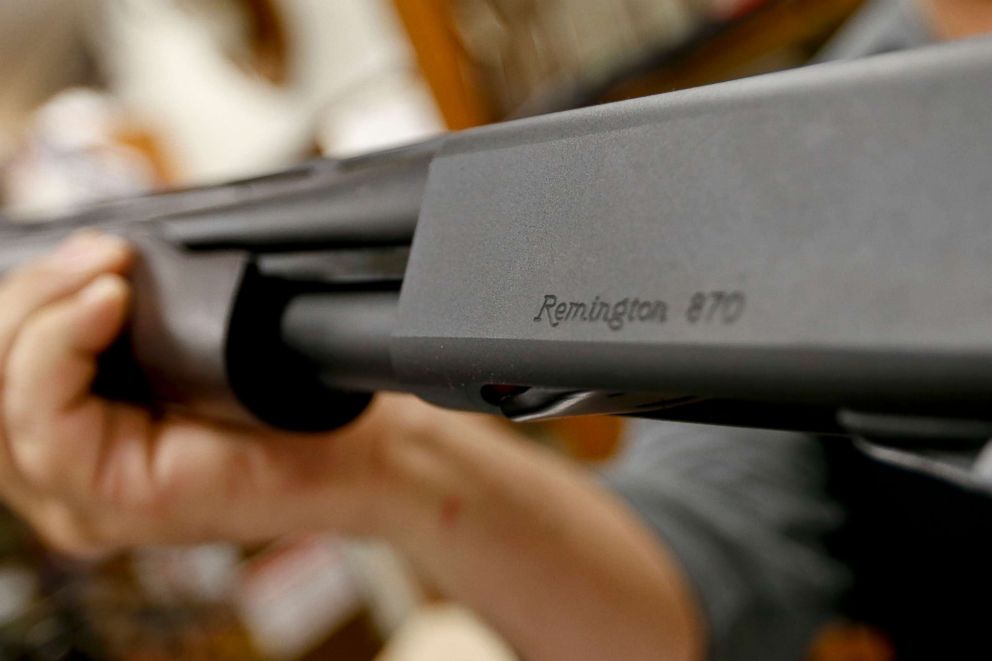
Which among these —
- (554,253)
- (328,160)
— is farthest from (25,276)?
(554,253)

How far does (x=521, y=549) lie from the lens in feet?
1.51

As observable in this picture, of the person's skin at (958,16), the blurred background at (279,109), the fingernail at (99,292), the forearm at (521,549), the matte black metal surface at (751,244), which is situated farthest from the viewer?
the blurred background at (279,109)

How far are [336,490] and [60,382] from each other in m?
0.15

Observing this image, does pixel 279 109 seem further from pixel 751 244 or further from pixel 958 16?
pixel 751 244

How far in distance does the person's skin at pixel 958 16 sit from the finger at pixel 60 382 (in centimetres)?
65

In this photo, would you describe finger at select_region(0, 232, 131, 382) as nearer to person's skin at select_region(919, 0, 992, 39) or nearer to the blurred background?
the blurred background

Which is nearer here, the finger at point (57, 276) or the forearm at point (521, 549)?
the finger at point (57, 276)

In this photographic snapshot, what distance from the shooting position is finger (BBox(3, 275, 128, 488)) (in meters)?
0.34

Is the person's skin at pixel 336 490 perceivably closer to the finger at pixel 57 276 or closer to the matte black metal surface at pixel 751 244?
the finger at pixel 57 276

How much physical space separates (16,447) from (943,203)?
0.41m

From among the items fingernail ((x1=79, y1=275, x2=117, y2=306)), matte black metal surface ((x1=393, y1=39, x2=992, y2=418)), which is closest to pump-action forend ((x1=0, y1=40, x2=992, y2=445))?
matte black metal surface ((x1=393, y1=39, x2=992, y2=418))

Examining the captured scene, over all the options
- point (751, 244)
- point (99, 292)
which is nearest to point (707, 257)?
point (751, 244)

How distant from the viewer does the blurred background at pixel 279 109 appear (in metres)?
0.85

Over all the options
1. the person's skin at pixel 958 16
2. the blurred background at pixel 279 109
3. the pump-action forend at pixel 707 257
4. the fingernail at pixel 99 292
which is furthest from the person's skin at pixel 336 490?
the person's skin at pixel 958 16
